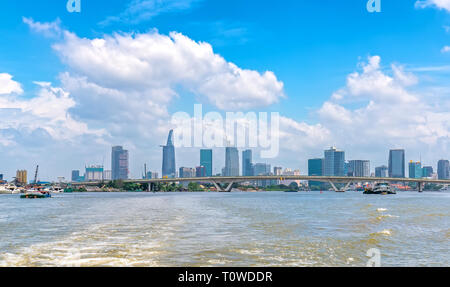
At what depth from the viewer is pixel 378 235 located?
30.1 m

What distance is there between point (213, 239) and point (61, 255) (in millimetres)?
9921

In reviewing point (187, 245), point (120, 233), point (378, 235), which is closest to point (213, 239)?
point (187, 245)

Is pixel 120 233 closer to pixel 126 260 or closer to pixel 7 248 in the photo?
pixel 7 248

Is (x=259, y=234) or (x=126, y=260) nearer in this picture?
(x=126, y=260)

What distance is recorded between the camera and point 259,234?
1217 inches

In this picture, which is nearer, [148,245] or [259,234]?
[148,245]

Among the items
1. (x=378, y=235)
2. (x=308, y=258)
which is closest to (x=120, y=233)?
(x=308, y=258)
